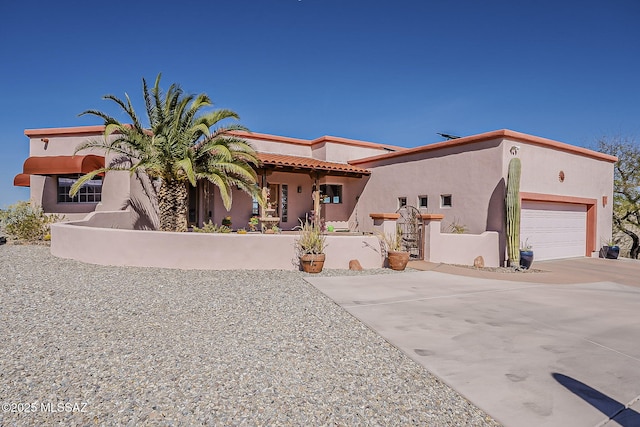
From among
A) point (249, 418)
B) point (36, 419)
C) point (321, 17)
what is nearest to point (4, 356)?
point (36, 419)

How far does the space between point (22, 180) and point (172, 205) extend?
431 inches

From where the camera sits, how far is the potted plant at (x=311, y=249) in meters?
9.50

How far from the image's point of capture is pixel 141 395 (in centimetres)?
317

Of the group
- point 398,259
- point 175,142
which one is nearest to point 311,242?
point 398,259

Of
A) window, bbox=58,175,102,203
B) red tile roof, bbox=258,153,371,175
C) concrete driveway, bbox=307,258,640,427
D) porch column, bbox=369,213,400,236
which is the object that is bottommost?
concrete driveway, bbox=307,258,640,427

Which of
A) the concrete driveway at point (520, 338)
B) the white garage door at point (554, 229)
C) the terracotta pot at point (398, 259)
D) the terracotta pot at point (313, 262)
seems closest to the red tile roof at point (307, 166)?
the terracotta pot at point (313, 262)

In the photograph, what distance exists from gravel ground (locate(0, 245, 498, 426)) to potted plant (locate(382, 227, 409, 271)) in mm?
4291

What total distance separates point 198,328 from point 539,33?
17.7 metres

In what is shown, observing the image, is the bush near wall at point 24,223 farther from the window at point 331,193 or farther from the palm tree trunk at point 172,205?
the window at point 331,193

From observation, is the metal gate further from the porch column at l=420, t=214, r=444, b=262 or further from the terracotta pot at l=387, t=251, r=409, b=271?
the terracotta pot at l=387, t=251, r=409, b=271

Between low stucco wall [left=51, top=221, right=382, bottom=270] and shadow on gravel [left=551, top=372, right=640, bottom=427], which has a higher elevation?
low stucco wall [left=51, top=221, right=382, bottom=270]

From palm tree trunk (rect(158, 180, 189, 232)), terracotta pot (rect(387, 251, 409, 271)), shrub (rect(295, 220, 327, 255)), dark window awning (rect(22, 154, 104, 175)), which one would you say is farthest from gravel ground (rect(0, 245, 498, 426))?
dark window awning (rect(22, 154, 104, 175))

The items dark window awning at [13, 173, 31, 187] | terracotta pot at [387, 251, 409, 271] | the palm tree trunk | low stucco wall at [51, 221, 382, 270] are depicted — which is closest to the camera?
low stucco wall at [51, 221, 382, 270]

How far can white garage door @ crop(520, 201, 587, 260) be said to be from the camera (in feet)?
44.2
